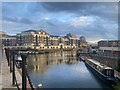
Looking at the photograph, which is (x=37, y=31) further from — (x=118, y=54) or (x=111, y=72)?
(x=111, y=72)

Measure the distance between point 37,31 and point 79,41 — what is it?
3052cm

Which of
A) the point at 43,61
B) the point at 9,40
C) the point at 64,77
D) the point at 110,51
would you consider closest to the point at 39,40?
the point at 9,40

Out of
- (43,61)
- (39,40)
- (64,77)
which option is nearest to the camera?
(64,77)

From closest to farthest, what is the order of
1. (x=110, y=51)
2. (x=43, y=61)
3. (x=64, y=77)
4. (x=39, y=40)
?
(x=64, y=77), (x=110, y=51), (x=43, y=61), (x=39, y=40)

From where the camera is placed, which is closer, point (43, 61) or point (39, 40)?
point (43, 61)

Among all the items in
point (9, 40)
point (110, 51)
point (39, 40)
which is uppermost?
point (9, 40)

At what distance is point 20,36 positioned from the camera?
86.2m

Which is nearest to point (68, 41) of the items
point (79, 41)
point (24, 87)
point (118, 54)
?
point (79, 41)

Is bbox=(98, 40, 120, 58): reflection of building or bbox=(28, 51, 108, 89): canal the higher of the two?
bbox=(98, 40, 120, 58): reflection of building

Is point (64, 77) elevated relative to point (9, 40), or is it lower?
lower

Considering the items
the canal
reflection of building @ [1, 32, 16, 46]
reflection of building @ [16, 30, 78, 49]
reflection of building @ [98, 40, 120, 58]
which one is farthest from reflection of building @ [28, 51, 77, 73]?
reflection of building @ [1, 32, 16, 46]

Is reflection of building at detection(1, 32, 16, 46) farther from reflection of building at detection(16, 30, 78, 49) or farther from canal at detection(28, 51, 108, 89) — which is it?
canal at detection(28, 51, 108, 89)

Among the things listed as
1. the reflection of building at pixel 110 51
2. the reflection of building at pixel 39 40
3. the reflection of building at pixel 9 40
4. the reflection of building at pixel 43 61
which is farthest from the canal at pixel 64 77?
the reflection of building at pixel 9 40

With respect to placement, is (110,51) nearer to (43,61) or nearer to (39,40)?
(43,61)
